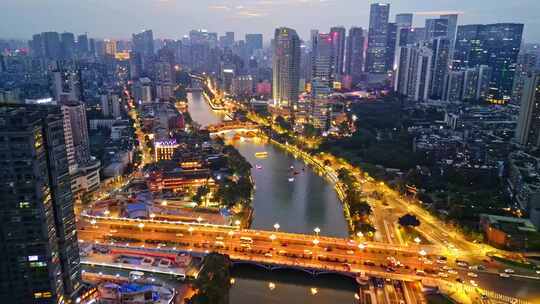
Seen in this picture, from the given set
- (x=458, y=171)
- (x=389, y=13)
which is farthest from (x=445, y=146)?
(x=389, y=13)

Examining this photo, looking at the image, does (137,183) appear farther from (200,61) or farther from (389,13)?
(200,61)

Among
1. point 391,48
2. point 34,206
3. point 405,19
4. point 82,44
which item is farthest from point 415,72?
point 82,44

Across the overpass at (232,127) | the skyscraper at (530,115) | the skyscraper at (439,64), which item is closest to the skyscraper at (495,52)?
the skyscraper at (439,64)

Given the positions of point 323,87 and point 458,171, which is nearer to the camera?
point 458,171

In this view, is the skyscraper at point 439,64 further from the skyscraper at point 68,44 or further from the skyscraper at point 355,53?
the skyscraper at point 68,44

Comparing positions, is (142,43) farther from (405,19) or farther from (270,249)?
(270,249)

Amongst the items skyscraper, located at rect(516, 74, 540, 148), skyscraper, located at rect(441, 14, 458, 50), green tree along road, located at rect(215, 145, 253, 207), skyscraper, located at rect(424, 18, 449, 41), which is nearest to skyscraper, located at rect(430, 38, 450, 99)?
skyscraper, located at rect(516, 74, 540, 148)
